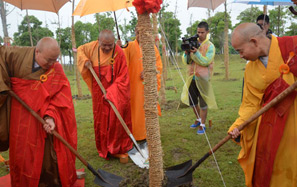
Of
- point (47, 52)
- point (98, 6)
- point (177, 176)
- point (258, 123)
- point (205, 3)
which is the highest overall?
point (205, 3)

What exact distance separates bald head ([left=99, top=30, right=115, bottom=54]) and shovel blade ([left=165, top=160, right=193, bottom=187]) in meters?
2.21

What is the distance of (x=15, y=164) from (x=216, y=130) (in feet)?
12.8

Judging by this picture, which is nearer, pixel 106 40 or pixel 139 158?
pixel 106 40

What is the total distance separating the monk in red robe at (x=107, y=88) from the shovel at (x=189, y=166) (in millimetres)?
1195

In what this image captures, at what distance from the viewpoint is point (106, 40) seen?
12.8ft

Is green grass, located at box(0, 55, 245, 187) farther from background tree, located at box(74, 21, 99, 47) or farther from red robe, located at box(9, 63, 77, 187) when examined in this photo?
background tree, located at box(74, 21, 99, 47)

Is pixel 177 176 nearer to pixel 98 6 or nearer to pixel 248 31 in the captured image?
pixel 248 31

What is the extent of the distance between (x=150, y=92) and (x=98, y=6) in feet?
5.99

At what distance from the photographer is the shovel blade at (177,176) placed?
2.88m

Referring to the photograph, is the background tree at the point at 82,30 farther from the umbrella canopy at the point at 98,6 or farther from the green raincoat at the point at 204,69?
the umbrella canopy at the point at 98,6

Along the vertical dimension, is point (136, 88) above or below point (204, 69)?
below

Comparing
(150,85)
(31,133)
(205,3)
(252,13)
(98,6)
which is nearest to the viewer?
(150,85)

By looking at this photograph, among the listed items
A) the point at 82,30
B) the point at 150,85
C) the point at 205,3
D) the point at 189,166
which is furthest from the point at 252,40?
the point at 82,30

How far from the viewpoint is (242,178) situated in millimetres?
3254
